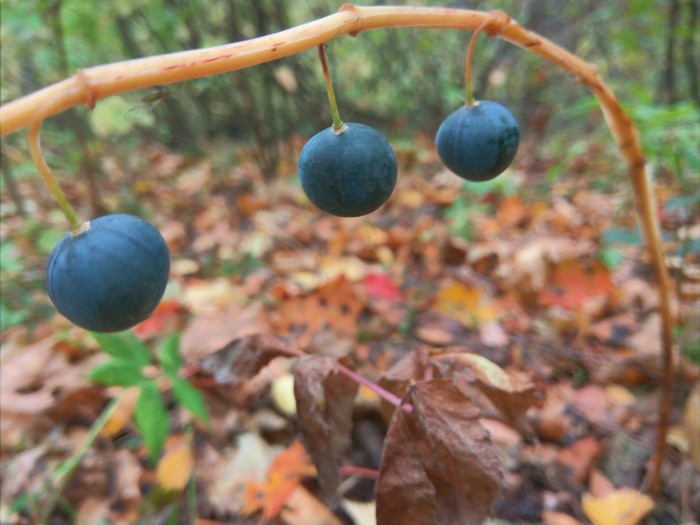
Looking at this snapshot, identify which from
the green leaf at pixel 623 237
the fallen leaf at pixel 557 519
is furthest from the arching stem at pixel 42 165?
the green leaf at pixel 623 237

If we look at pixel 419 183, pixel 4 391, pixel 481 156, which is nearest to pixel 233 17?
pixel 419 183

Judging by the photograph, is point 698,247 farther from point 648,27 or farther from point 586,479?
point 648,27

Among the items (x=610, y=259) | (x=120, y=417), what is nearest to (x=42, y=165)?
(x=120, y=417)

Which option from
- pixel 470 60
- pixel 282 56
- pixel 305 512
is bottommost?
pixel 305 512

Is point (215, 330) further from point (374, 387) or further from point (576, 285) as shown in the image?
point (576, 285)

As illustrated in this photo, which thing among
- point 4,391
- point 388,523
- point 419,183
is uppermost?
point 388,523

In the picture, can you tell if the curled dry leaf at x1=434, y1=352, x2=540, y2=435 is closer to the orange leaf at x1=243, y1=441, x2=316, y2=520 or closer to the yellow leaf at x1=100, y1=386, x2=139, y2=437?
the orange leaf at x1=243, y1=441, x2=316, y2=520

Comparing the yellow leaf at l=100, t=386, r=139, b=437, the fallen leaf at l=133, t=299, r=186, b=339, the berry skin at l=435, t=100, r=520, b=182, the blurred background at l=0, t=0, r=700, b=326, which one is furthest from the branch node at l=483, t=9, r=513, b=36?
the fallen leaf at l=133, t=299, r=186, b=339

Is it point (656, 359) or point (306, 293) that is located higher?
point (306, 293)
